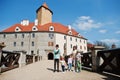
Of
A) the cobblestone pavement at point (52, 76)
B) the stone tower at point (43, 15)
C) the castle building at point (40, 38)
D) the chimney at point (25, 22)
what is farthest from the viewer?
the chimney at point (25, 22)

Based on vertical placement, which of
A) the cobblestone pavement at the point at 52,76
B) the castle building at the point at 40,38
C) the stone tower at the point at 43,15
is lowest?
the cobblestone pavement at the point at 52,76

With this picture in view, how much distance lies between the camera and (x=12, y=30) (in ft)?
186

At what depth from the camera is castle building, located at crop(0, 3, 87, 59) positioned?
52406 mm

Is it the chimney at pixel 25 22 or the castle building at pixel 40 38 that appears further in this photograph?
the chimney at pixel 25 22

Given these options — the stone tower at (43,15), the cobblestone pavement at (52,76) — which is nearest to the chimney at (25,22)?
the stone tower at (43,15)

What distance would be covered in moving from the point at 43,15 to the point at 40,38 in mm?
10799

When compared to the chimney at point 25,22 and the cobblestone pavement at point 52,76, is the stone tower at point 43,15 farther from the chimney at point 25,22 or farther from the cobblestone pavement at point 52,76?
the cobblestone pavement at point 52,76

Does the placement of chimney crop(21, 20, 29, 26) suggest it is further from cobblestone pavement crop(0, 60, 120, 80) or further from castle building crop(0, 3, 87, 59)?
cobblestone pavement crop(0, 60, 120, 80)

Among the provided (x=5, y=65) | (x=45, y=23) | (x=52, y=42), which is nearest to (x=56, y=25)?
(x=45, y=23)

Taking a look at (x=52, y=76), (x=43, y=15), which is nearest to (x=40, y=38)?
(x=43, y=15)

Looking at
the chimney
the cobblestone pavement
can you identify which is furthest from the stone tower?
the cobblestone pavement

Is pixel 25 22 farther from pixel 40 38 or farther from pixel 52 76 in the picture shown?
pixel 52 76

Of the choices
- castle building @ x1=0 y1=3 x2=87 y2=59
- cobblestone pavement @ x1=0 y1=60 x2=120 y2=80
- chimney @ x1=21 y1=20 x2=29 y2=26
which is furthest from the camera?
chimney @ x1=21 y1=20 x2=29 y2=26

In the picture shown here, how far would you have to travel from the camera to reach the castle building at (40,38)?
172 feet
